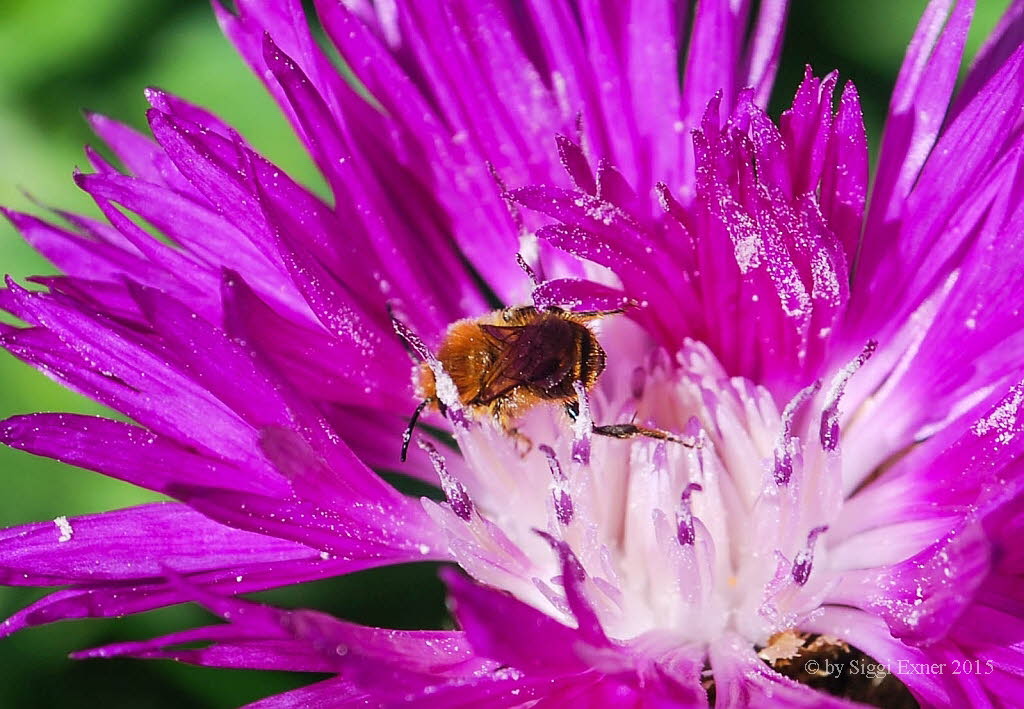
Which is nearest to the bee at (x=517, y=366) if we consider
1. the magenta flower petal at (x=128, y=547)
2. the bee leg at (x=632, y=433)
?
the bee leg at (x=632, y=433)

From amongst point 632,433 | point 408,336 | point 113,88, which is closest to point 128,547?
point 408,336

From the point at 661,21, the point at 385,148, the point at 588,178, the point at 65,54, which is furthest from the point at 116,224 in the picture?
the point at 65,54

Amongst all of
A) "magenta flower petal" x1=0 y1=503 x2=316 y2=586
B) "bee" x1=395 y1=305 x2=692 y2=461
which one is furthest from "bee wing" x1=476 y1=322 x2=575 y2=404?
"magenta flower petal" x1=0 y1=503 x2=316 y2=586

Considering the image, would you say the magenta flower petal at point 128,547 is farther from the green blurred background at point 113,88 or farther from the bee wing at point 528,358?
the green blurred background at point 113,88

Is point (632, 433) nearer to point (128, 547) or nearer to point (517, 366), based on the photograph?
point (517, 366)

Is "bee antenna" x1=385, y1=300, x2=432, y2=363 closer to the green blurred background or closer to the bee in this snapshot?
the bee

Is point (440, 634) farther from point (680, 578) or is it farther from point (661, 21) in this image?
point (661, 21)

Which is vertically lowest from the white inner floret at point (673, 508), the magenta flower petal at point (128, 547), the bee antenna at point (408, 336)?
the white inner floret at point (673, 508)

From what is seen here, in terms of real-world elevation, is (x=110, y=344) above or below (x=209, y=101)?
below
